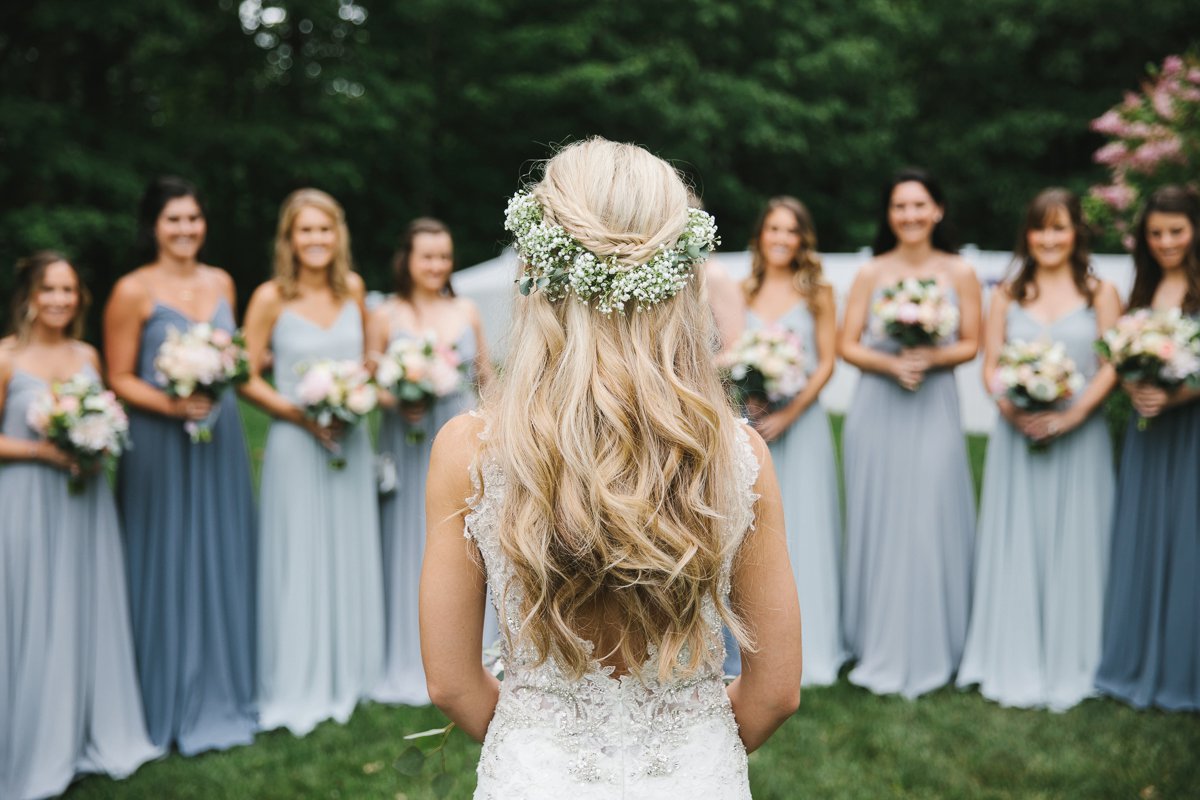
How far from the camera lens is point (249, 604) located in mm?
5875

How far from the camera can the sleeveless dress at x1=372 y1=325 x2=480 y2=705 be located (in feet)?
20.5

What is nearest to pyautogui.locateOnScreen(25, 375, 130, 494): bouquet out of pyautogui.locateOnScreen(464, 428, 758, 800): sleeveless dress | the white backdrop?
pyautogui.locateOnScreen(464, 428, 758, 800): sleeveless dress

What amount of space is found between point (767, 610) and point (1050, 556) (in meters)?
4.28

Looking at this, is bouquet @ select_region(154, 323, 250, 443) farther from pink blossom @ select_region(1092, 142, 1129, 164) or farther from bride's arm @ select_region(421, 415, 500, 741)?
pink blossom @ select_region(1092, 142, 1129, 164)

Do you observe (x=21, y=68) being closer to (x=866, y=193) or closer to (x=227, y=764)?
(x=227, y=764)

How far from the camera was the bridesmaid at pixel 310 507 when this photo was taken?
19.4ft

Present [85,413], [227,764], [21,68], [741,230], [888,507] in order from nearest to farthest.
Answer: [85,413] → [227,764] → [888,507] → [21,68] → [741,230]

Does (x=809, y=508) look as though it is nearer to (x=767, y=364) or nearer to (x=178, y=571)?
(x=767, y=364)

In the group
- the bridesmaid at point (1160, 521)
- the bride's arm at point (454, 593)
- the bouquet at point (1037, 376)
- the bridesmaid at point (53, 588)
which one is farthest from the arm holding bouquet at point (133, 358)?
the bridesmaid at point (1160, 521)

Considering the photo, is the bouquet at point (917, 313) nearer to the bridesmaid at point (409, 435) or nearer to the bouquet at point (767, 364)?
the bouquet at point (767, 364)

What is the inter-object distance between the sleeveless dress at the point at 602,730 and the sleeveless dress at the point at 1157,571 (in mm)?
4246

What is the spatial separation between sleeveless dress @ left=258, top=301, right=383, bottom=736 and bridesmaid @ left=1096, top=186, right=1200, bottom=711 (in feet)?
13.6

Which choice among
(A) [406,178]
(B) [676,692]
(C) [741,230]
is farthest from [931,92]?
(B) [676,692]

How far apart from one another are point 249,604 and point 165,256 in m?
1.91
